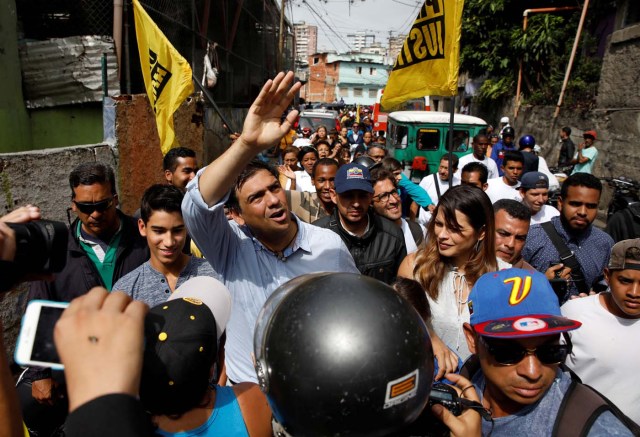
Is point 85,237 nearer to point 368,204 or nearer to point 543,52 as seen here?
point 368,204

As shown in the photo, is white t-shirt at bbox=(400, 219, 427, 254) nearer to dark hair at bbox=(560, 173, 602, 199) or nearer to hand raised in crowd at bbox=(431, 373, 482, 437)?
dark hair at bbox=(560, 173, 602, 199)

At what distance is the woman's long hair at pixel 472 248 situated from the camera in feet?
8.53

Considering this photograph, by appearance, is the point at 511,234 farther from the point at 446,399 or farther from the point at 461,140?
the point at 461,140

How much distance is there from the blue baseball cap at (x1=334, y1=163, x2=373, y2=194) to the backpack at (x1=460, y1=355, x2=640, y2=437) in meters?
2.01

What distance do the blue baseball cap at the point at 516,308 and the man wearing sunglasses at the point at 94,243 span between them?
2.25 m

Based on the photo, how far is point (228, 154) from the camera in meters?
1.81

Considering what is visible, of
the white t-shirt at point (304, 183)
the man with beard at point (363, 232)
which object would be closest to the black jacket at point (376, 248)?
the man with beard at point (363, 232)

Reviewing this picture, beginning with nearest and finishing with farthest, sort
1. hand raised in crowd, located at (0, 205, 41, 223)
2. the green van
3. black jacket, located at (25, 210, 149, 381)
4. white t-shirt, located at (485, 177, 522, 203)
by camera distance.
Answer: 1. hand raised in crowd, located at (0, 205, 41, 223)
2. black jacket, located at (25, 210, 149, 381)
3. white t-shirt, located at (485, 177, 522, 203)
4. the green van

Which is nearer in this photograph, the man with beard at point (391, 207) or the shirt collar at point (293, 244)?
the shirt collar at point (293, 244)

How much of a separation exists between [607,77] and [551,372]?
1156 cm

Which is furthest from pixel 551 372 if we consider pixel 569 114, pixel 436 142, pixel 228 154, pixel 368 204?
pixel 569 114

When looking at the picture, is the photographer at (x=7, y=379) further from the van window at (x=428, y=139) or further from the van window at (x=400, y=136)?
the van window at (x=400, y=136)

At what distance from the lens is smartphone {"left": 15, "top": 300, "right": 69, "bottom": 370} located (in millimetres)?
964

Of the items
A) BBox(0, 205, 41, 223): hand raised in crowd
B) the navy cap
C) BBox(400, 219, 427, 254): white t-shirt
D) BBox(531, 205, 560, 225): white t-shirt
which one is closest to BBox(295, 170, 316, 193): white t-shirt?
BBox(400, 219, 427, 254): white t-shirt
